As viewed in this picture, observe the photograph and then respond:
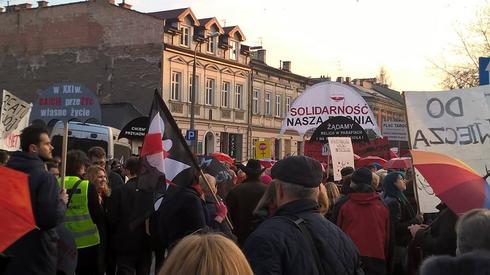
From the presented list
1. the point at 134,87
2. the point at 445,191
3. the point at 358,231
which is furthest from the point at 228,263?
the point at 134,87

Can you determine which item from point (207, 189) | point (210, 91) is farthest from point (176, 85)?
point (207, 189)

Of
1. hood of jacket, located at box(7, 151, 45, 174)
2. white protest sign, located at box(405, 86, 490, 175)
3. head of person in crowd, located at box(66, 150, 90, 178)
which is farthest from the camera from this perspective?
head of person in crowd, located at box(66, 150, 90, 178)

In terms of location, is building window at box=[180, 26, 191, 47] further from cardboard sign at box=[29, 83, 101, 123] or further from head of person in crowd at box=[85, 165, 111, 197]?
head of person in crowd at box=[85, 165, 111, 197]

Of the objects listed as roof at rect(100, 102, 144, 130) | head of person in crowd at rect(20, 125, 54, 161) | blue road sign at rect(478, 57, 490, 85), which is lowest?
head of person in crowd at rect(20, 125, 54, 161)

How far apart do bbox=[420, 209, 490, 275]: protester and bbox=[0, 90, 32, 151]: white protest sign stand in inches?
383

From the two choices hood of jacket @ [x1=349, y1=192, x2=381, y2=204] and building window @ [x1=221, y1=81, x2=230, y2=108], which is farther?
building window @ [x1=221, y1=81, x2=230, y2=108]

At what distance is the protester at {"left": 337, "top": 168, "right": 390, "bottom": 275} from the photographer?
6.36 metres

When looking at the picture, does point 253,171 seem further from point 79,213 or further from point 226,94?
point 226,94

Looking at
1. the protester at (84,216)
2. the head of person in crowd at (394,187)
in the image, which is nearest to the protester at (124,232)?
the protester at (84,216)

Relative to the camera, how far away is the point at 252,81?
4656 centimetres

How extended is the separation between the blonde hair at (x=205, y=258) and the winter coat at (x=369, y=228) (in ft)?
14.3

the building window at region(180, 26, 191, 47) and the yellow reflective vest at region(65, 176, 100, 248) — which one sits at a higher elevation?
the building window at region(180, 26, 191, 47)

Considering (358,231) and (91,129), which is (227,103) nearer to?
(91,129)

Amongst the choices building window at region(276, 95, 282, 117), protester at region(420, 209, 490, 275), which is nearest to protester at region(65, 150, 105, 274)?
protester at region(420, 209, 490, 275)
